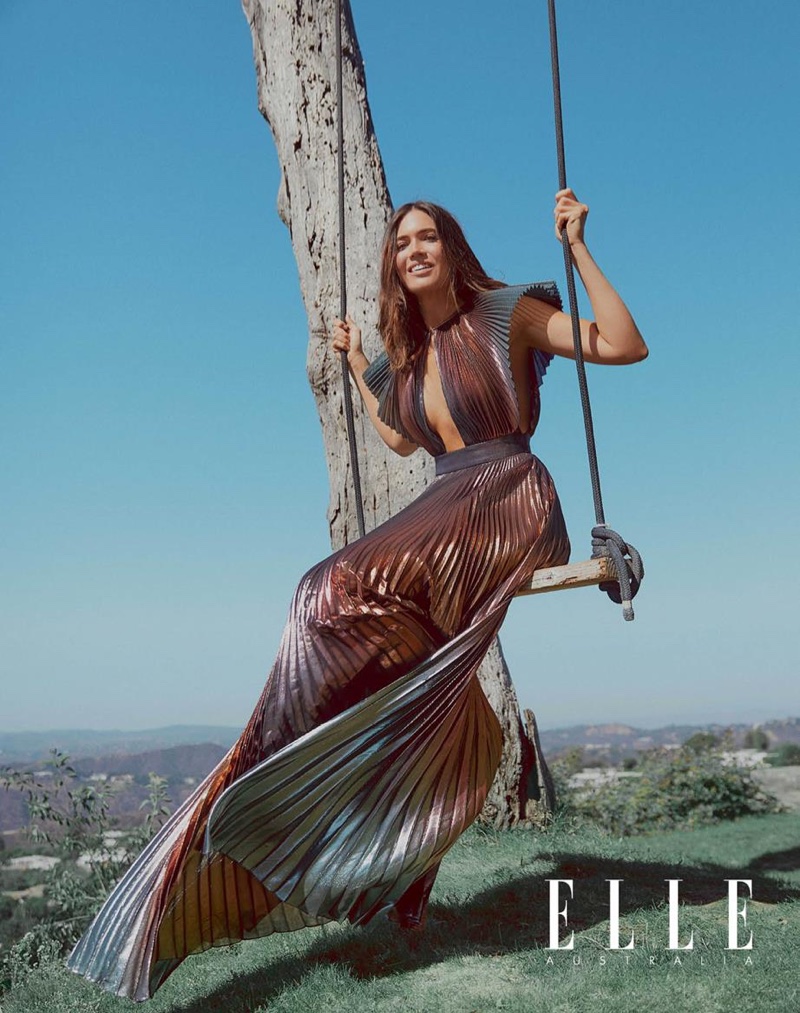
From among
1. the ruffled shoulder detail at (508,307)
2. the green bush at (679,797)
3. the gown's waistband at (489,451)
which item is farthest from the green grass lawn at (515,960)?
the green bush at (679,797)

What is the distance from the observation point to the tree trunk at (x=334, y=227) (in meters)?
5.93

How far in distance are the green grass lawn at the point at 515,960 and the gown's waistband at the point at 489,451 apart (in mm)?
1679

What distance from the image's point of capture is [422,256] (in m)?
3.89

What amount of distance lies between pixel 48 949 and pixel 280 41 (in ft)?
16.7

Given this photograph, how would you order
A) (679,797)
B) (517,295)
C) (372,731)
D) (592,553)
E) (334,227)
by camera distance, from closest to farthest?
1. (372,731)
2. (592,553)
3. (517,295)
4. (334,227)
5. (679,797)

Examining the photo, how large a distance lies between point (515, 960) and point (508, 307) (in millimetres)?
2204

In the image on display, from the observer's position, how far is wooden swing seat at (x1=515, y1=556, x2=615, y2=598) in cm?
339

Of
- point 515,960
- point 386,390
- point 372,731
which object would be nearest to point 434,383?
point 386,390

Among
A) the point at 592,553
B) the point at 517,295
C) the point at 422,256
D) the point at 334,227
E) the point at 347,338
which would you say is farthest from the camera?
the point at 334,227

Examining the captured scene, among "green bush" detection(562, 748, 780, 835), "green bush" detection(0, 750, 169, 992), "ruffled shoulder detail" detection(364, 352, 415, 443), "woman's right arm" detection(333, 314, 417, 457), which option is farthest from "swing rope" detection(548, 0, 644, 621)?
"green bush" detection(562, 748, 780, 835)

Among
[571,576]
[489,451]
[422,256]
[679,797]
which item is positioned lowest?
[679,797]

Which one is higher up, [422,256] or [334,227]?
[334,227]

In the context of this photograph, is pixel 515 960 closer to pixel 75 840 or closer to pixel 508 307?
pixel 508 307

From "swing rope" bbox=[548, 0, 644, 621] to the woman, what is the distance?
11 centimetres
